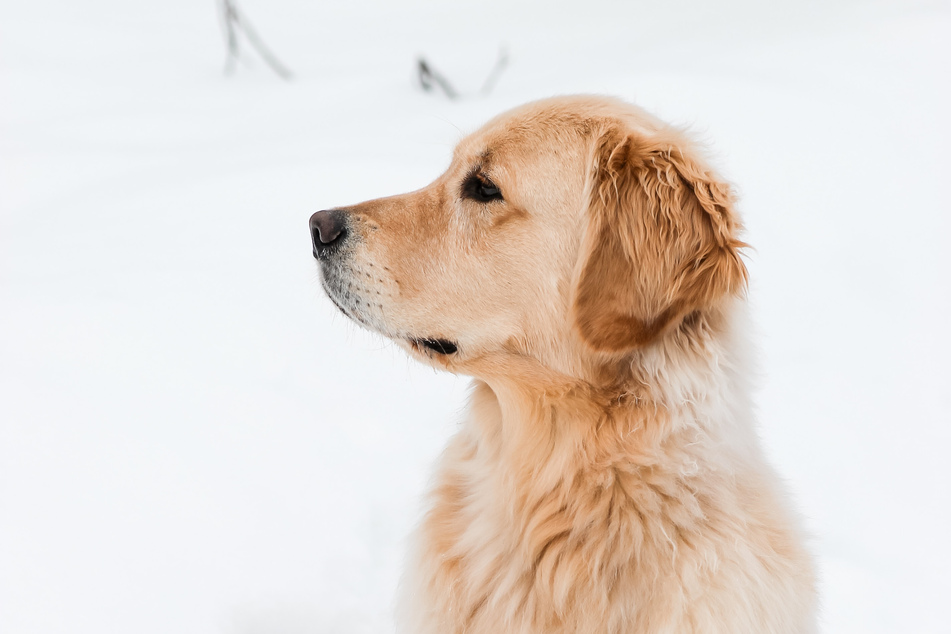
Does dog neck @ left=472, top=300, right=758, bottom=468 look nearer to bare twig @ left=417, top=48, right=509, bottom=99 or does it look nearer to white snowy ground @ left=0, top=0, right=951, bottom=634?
white snowy ground @ left=0, top=0, right=951, bottom=634

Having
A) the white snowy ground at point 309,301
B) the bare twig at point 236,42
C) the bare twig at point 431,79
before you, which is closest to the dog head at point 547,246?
the white snowy ground at point 309,301

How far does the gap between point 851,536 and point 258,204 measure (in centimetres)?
426

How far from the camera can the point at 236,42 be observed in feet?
28.0

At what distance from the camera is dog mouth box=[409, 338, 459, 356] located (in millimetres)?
2539

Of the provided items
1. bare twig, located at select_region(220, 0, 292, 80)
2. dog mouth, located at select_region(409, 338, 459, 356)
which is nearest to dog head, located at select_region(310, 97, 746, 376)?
dog mouth, located at select_region(409, 338, 459, 356)

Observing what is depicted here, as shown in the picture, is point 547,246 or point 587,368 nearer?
point 587,368

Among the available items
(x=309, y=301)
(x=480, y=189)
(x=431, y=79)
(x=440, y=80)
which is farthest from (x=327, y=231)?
(x=431, y=79)

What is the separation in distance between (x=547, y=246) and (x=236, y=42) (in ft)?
23.2

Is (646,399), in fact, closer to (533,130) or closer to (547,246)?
(547,246)

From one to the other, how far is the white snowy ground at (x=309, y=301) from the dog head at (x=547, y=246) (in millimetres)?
487

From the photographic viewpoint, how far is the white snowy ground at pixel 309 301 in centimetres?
346

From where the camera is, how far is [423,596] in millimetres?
2680

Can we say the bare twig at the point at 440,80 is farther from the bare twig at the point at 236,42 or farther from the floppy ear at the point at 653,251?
the floppy ear at the point at 653,251

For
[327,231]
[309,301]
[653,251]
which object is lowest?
[309,301]
